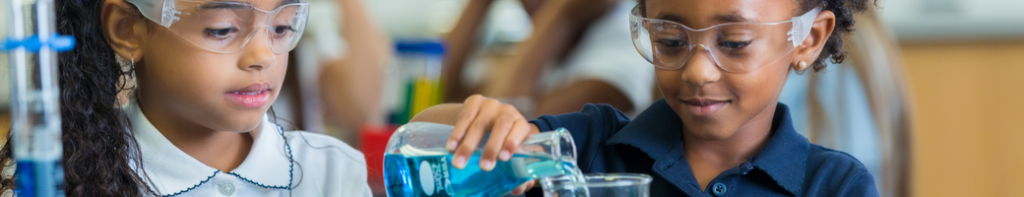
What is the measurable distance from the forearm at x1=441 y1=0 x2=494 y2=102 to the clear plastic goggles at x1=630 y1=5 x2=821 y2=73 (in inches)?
54.7

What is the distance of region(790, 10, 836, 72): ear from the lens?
3.22 feet

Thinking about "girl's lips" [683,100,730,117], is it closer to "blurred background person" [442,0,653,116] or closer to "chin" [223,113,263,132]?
"chin" [223,113,263,132]

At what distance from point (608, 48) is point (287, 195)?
110 cm

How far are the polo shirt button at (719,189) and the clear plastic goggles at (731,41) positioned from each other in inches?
6.1

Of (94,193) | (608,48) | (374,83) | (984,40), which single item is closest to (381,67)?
(374,83)

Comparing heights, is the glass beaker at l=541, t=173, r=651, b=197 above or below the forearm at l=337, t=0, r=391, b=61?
above

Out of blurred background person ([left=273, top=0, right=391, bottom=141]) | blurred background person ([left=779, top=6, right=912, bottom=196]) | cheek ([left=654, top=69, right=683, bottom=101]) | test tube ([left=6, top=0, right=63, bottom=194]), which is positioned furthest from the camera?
Result: blurred background person ([left=273, top=0, right=391, bottom=141])

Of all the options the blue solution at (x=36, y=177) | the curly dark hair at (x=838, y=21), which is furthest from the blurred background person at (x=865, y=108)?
the blue solution at (x=36, y=177)

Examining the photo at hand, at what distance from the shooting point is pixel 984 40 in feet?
A: 9.78

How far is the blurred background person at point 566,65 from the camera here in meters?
1.92

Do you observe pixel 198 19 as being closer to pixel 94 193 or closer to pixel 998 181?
pixel 94 193

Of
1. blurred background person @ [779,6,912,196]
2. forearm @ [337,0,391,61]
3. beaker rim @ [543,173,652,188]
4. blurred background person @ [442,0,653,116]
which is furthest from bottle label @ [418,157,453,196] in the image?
forearm @ [337,0,391,61]

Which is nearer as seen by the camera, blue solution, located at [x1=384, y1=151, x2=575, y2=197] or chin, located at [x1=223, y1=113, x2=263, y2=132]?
blue solution, located at [x1=384, y1=151, x2=575, y2=197]

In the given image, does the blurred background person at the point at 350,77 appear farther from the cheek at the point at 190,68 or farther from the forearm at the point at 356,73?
the cheek at the point at 190,68
